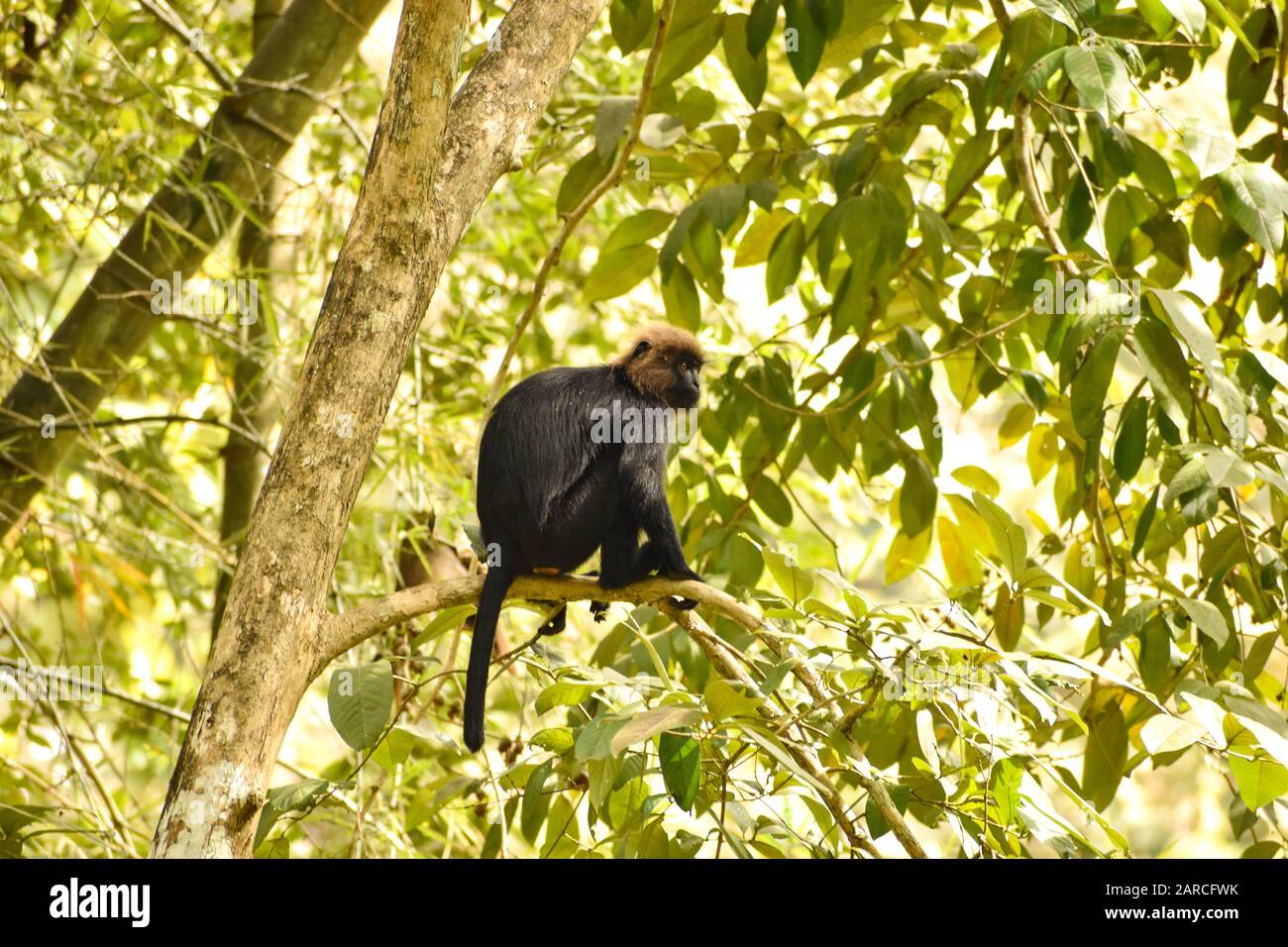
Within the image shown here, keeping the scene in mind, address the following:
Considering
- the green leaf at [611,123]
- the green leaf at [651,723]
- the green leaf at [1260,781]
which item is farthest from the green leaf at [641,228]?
the green leaf at [1260,781]

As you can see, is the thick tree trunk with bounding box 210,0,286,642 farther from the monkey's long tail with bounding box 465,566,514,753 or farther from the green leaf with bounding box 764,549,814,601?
the green leaf with bounding box 764,549,814,601

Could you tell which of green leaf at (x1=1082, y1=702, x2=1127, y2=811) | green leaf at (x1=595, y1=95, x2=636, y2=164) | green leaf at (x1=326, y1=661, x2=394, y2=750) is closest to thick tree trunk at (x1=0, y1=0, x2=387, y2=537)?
green leaf at (x1=595, y1=95, x2=636, y2=164)

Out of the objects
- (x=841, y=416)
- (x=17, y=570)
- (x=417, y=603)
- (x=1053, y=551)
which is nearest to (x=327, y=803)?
(x=417, y=603)

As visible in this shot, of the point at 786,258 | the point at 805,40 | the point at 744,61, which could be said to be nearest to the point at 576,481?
the point at 786,258

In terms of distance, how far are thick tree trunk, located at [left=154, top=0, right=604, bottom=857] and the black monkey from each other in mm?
862

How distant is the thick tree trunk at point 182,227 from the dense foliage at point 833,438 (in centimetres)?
12

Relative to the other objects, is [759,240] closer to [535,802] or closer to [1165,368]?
[1165,368]

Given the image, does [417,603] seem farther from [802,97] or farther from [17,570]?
[802,97]

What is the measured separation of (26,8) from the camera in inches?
143

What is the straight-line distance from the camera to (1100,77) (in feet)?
7.24

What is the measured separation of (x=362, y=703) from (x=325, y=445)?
0.42 m

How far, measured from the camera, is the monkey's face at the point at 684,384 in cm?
340

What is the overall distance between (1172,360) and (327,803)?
1858 millimetres

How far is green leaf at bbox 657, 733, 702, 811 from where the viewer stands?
5.63 ft
